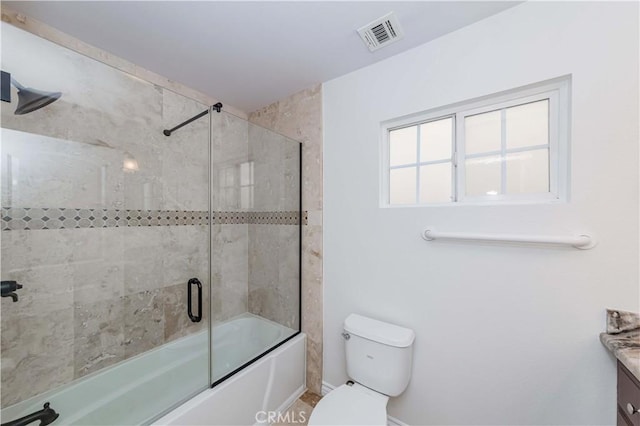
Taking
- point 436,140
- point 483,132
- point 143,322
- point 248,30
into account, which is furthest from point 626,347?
point 143,322

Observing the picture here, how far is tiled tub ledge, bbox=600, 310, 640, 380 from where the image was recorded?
851 mm

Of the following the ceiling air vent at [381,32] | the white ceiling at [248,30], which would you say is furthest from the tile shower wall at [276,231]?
the ceiling air vent at [381,32]

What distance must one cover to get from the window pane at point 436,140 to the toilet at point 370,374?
1.05 meters

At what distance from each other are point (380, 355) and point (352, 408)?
0.29m

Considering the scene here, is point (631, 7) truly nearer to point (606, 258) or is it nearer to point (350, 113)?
point (606, 258)

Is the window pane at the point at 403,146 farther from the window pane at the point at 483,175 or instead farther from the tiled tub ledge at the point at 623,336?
the tiled tub ledge at the point at 623,336

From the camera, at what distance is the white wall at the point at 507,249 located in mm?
973

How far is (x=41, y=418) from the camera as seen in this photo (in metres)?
1.21

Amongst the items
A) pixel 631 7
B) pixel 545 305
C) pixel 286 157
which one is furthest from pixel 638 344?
pixel 286 157

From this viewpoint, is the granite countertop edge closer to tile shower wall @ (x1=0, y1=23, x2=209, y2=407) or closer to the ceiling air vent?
the ceiling air vent

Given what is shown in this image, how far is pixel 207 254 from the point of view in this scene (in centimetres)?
196

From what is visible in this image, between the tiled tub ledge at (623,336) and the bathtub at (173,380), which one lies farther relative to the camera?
the bathtub at (173,380)

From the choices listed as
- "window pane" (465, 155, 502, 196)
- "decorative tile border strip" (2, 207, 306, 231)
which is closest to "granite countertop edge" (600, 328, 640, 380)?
"window pane" (465, 155, 502, 196)

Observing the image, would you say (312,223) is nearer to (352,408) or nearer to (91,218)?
(352,408)
